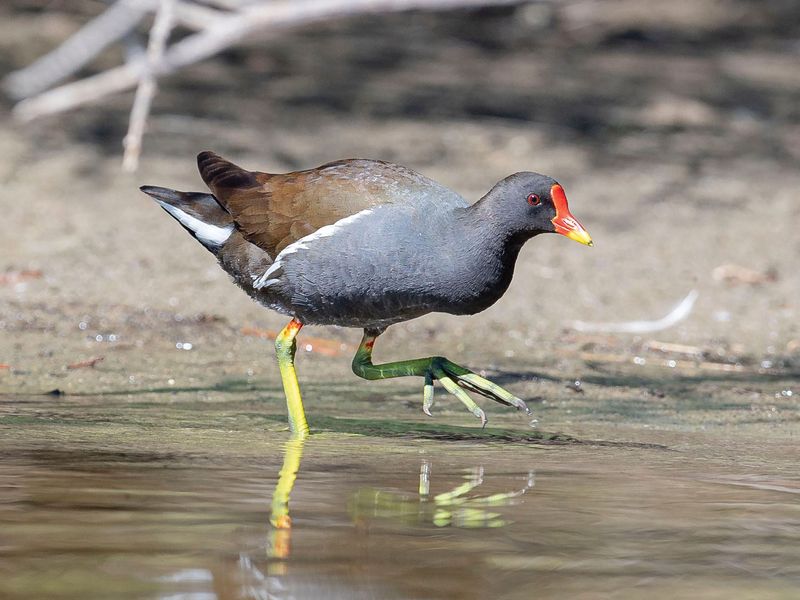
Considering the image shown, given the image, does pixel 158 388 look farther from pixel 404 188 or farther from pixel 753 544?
pixel 753 544

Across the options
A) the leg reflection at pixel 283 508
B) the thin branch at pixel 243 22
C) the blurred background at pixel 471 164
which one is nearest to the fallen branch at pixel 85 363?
the blurred background at pixel 471 164

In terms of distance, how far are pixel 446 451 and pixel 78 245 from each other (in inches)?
143

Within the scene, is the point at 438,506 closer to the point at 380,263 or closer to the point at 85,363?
the point at 380,263

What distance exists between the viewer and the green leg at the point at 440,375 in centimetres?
486

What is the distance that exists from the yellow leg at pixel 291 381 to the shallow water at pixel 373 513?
10 centimetres

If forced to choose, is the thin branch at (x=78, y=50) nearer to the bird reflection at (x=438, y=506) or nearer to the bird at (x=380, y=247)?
the bird at (x=380, y=247)

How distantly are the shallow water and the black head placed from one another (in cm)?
72

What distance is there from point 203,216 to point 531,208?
1418 mm

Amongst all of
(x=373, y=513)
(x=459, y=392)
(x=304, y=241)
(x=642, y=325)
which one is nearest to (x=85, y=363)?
(x=304, y=241)

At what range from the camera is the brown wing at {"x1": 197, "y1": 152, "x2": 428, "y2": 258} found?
16.1 ft

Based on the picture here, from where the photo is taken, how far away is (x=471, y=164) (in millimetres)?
8852

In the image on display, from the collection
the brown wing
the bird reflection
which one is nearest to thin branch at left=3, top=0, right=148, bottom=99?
the brown wing

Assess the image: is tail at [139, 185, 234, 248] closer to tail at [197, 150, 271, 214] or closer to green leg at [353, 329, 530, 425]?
tail at [197, 150, 271, 214]

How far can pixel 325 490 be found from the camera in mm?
3688
